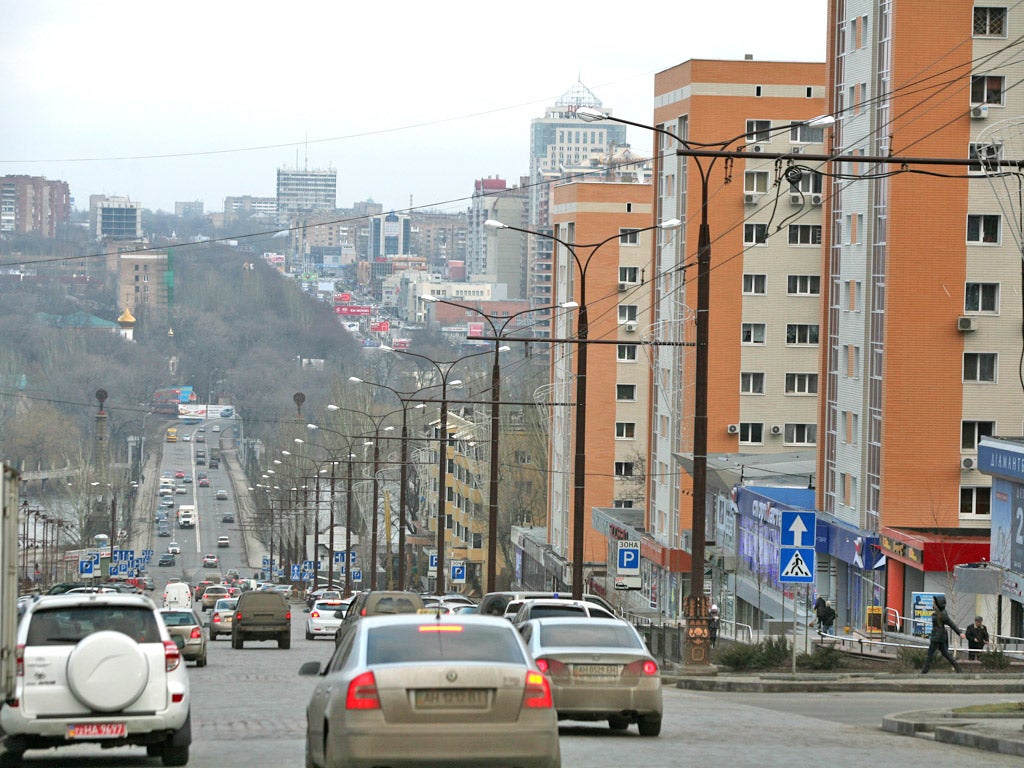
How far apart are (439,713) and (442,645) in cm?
67

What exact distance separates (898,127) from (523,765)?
40.8 meters

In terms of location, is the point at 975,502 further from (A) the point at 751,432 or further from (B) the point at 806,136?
(B) the point at 806,136

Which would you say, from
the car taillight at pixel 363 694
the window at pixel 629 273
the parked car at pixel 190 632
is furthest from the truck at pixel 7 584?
the window at pixel 629 273

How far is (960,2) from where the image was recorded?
162 feet

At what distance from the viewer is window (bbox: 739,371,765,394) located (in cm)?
7219

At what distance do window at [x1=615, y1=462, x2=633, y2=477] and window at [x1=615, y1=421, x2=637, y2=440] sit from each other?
1.33 meters

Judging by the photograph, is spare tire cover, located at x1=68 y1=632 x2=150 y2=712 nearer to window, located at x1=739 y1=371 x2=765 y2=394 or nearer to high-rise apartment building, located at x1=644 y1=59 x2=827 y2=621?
high-rise apartment building, located at x1=644 y1=59 x2=827 y2=621

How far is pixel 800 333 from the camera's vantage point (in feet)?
239

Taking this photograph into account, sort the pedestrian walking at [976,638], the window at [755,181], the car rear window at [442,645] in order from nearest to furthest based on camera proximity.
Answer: the car rear window at [442,645] < the pedestrian walking at [976,638] < the window at [755,181]

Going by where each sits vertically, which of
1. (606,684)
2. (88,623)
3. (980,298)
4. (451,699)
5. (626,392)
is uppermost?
(980,298)


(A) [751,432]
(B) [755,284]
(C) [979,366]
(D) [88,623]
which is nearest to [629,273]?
(B) [755,284]

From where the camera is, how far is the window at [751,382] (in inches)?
2842

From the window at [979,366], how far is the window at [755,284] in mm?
21941

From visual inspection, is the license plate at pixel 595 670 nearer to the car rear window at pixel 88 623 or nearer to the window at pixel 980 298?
the car rear window at pixel 88 623
